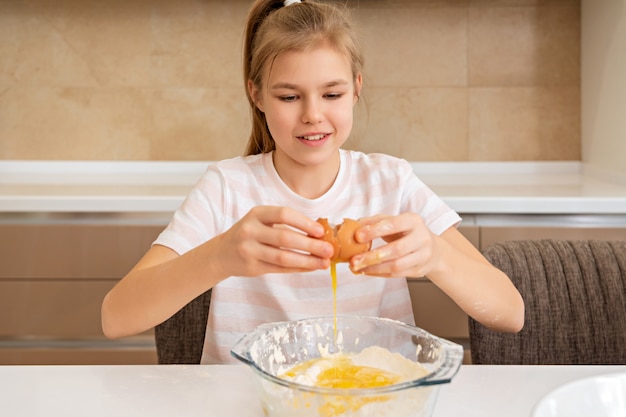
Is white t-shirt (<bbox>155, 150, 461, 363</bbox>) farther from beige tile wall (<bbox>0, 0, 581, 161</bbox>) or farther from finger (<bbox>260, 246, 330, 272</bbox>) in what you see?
beige tile wall (<bbox>0, 0, 581, 161</bbox>)

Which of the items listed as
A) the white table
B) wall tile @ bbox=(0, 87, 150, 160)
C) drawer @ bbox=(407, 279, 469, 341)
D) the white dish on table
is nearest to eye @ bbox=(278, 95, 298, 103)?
the white table

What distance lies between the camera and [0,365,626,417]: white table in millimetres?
790

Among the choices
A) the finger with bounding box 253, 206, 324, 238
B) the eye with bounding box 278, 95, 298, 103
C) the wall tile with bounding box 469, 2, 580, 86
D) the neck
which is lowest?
the finger with bounding box 253, 206, 324, 238

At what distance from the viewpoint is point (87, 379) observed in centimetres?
88

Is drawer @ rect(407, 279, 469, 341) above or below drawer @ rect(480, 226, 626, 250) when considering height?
below

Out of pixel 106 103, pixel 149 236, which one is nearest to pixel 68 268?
pixel 149 236

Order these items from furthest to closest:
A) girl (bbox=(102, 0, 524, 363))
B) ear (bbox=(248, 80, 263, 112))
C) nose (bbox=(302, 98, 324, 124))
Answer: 1. ear (bbox=(248, 80, 263, 112))
2. nose (bbox=(302, 98, 324, 124))
3. girl (bbox=(102, 0, 524, 363))

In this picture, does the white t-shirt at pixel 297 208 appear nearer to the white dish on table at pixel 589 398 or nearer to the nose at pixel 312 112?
the nose at pixel 312 112

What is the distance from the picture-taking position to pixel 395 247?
0.81 m

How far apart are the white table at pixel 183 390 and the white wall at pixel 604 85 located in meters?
1.47

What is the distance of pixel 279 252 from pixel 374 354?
17 cm

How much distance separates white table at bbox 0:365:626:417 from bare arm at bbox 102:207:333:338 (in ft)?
0.42

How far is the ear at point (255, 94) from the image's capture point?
1307 mm

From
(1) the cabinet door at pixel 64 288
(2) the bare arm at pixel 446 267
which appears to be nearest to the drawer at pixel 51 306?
(1) the cabinet door at pixel 64 288
